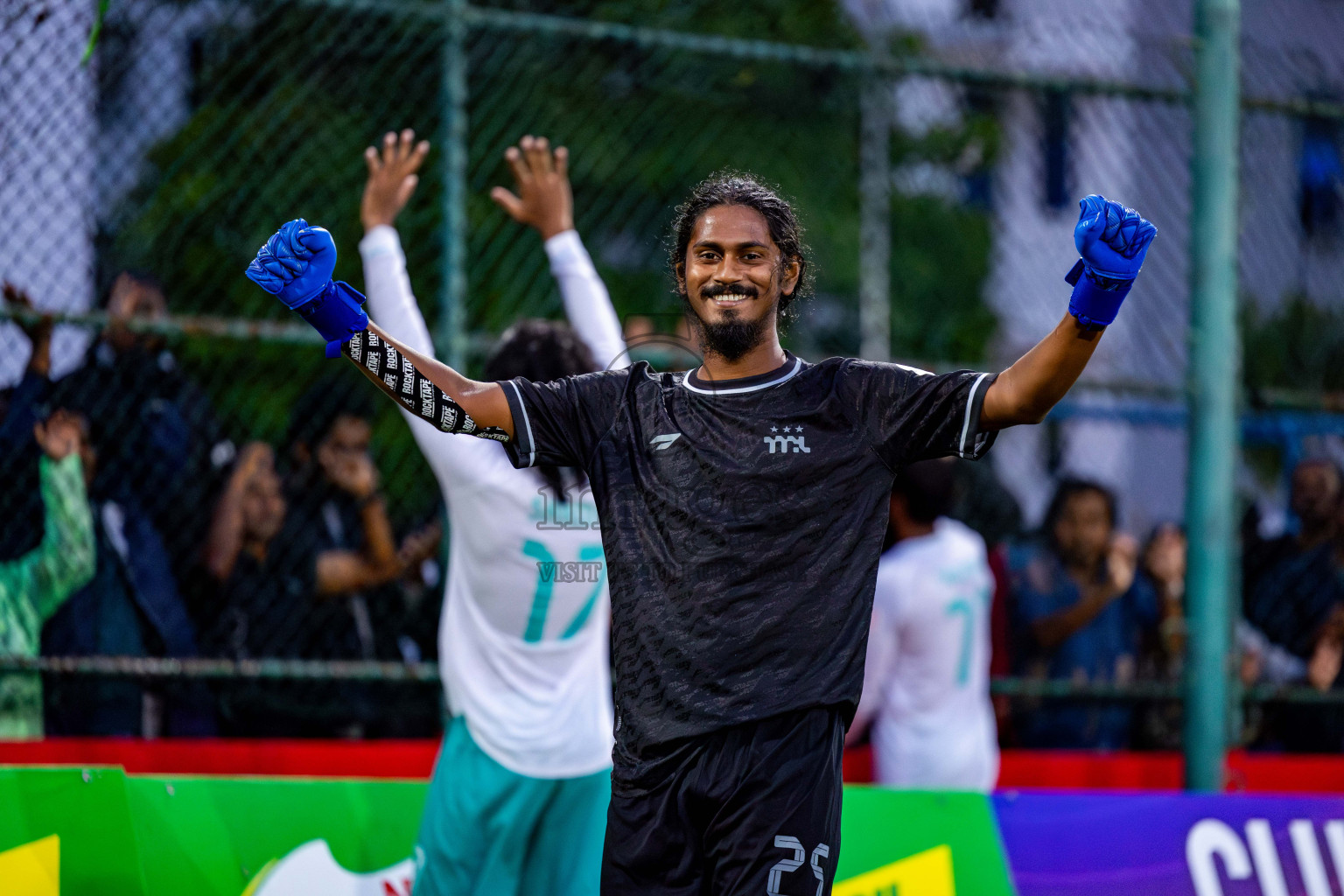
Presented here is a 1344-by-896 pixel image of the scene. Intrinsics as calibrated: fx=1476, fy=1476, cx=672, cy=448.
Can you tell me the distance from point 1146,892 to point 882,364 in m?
2.25

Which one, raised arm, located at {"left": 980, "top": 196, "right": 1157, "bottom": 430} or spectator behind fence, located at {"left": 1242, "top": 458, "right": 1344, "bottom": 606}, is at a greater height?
raised arm, located at {"left": 980, "top": 196, "right": 1157, "bottom": 430}

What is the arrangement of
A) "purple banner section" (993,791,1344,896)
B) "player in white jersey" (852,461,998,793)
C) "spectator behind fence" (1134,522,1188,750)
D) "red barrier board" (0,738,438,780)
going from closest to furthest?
"purple banner section" (993,791,1344,896) < "red barrier board" (0,738,438,780) < "player in white jersey" (852,461,998,793) < "spectator behind fence" (1134,522,1188,750)

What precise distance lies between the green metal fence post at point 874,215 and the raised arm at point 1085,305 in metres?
2.86

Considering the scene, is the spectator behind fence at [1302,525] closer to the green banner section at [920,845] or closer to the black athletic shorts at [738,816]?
the green banner section at [920,845]

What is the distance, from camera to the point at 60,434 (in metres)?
4.48

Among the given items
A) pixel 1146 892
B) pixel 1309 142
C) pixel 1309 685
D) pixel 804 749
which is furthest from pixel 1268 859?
pixel 1309 142

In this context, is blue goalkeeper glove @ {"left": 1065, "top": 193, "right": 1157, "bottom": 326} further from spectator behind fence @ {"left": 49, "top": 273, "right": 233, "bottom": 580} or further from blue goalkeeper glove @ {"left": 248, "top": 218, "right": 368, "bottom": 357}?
spectator behind fence @ {"left": 49, "top": 273, "right": 233, "bottom": 580}

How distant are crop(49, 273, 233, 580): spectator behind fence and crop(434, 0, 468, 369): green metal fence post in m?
0.85

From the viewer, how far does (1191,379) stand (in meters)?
5.33

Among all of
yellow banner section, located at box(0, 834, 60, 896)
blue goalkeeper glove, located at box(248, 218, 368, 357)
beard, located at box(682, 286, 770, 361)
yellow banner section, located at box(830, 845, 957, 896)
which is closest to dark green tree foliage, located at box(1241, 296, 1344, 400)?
yellow banner section, located at box(830, 845, 957, 896)

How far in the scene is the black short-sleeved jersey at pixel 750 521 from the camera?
108 inches

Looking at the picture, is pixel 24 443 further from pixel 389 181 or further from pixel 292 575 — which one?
pixel 389 181

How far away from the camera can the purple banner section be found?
427 cm

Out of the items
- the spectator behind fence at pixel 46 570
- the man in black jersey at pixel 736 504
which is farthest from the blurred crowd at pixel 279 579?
the man in black jersey at pixel 736 504
